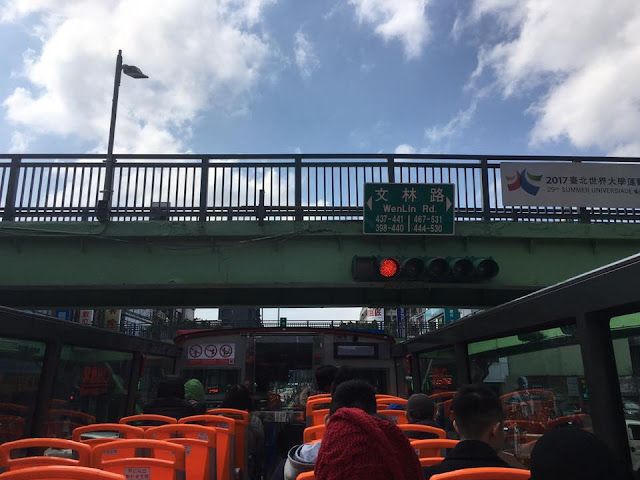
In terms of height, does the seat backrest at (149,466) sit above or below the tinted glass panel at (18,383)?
below

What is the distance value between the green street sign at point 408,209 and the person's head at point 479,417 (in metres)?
6.72

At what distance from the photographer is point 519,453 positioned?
14.8 feet

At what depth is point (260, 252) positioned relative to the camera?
9.92 meters

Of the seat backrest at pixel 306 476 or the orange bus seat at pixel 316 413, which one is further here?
the orange bus seat at pixel 316 413

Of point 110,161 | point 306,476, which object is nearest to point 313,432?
point 306,476

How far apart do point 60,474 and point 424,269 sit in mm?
7757

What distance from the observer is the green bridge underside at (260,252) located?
9625 millimetres

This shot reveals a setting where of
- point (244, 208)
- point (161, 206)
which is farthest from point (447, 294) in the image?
point (161, 206)

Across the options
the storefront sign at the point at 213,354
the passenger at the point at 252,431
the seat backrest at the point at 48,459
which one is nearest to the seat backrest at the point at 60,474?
the seat backrest at the point at 48,459

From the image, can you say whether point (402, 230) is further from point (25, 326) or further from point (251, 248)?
point (25, 326)

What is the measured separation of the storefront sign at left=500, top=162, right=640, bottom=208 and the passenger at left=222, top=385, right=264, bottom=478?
20.9 feet

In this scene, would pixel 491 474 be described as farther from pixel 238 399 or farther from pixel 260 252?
pixel 260 252

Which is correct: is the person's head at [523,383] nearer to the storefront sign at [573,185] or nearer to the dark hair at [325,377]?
the dark hair at [325,377]

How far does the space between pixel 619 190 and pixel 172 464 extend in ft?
32.5
